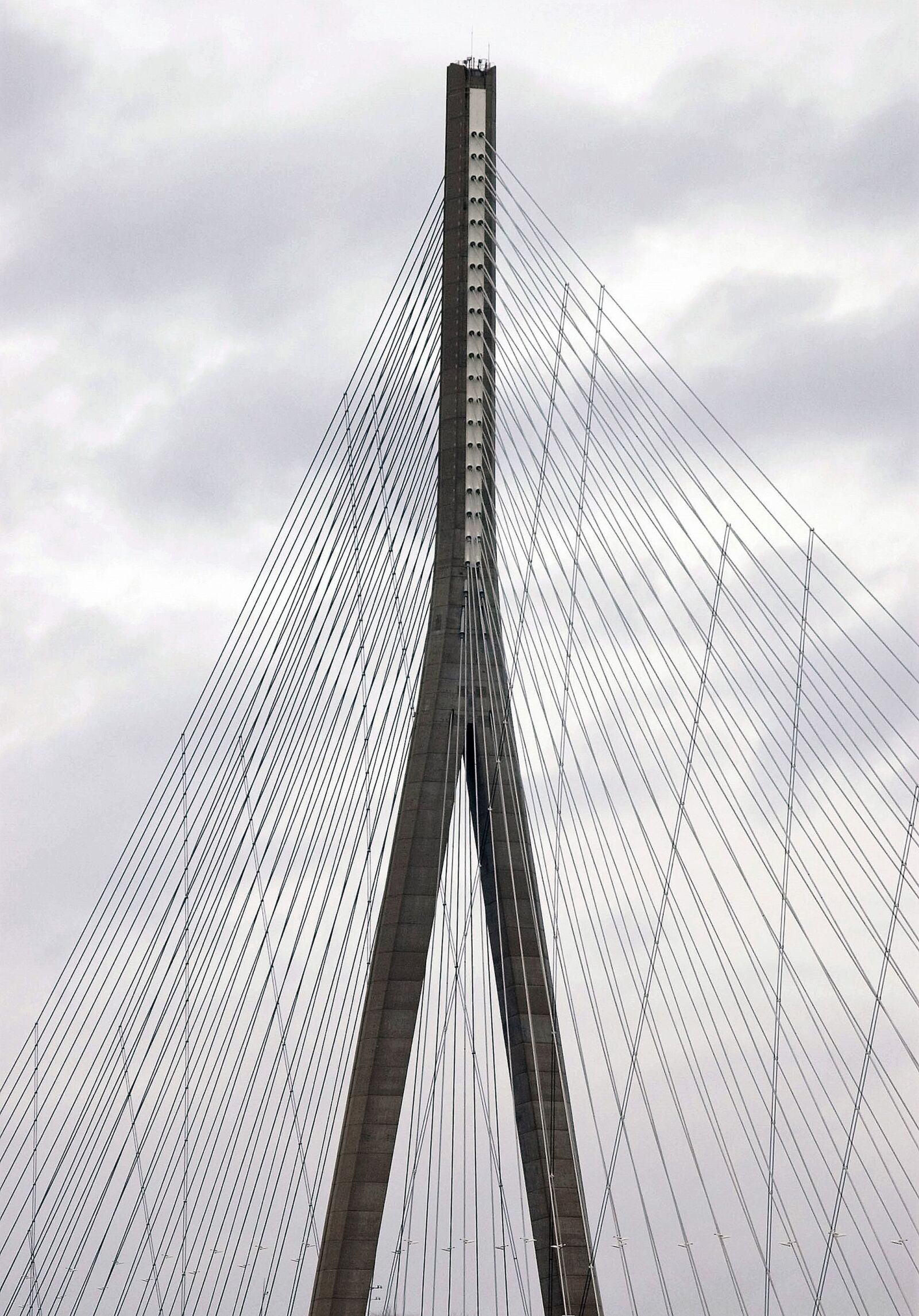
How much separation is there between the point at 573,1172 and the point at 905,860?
622cm

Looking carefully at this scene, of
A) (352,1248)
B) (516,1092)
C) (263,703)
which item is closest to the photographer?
(352,1248)

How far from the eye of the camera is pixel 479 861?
2300 centimetres

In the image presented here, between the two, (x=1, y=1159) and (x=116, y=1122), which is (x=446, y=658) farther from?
(x=1, y=1159)

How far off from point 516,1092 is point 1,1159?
22.1ft

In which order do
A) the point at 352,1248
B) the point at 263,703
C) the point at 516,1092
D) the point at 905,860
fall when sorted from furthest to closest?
the point at 263,703 → the point at 516,1092 → the point at 352,1248 → the point at 905,860

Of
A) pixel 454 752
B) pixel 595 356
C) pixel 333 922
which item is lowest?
pixel 333 922

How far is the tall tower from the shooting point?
69.4ft

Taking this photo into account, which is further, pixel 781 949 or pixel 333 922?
pixel 333 922

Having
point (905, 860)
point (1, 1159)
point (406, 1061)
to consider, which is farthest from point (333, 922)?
point (905, 860)

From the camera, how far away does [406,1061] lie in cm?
2139

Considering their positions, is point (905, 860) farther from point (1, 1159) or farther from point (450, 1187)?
Answer: point (1, 1159)

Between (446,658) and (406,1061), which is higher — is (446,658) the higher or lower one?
the higher one

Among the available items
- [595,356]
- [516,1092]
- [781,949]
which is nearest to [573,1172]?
[516,1092]

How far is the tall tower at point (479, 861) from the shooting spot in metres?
21.2
